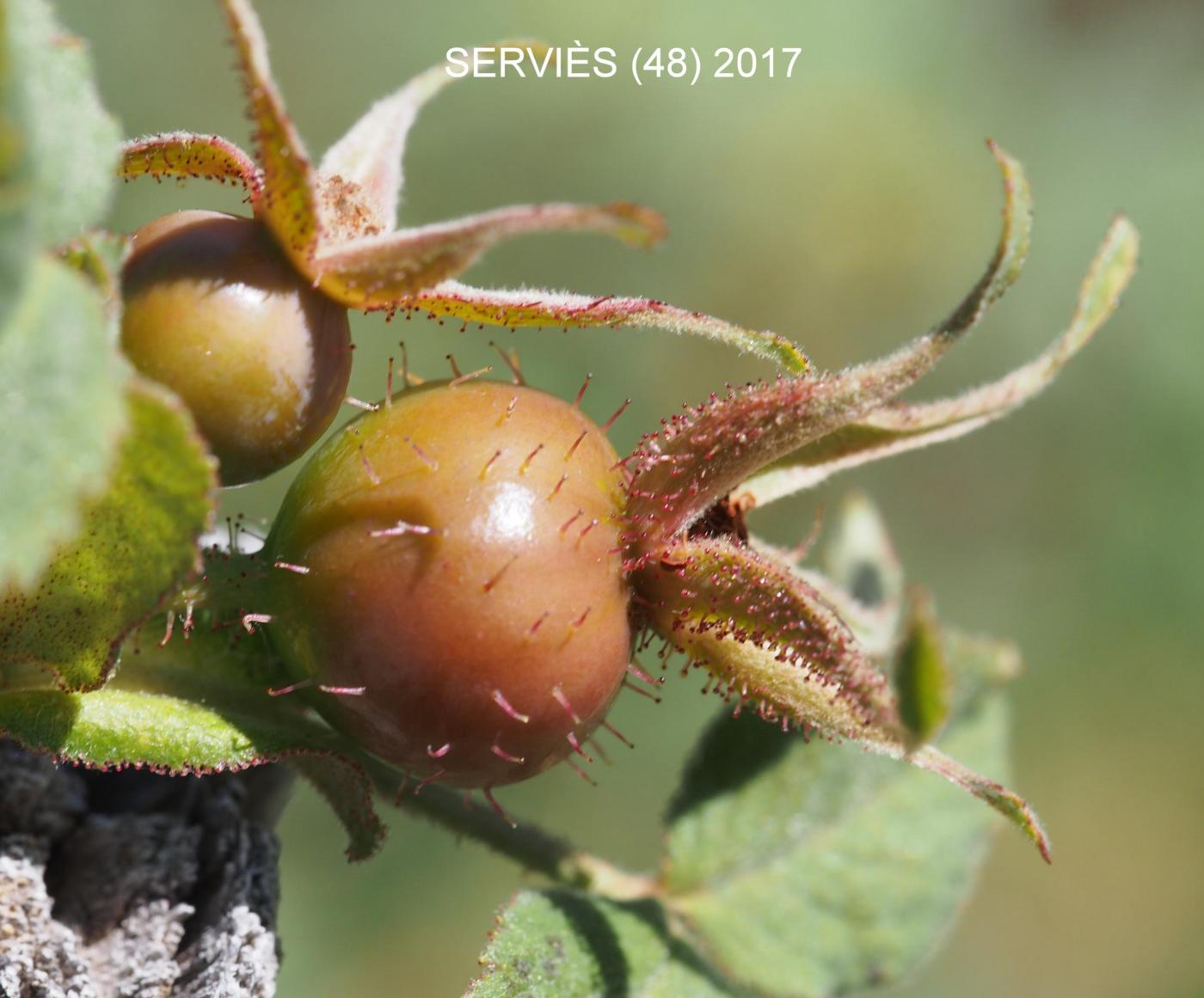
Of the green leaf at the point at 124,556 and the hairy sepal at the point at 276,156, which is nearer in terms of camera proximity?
the green leaf at the point at 124,556

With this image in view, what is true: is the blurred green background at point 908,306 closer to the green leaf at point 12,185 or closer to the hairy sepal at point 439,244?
the hairy sepal at point 439,244

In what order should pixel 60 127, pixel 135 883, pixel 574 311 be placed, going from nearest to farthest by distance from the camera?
pixel 60 127 < pixel 574 311 < pixel 135 883

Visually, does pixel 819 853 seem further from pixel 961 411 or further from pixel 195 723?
pixel 195 723

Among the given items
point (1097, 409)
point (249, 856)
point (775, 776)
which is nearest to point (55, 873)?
point (249, 856)

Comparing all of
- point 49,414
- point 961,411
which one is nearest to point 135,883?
point 49,414

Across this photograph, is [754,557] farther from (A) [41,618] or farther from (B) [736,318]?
(B) [736,318]

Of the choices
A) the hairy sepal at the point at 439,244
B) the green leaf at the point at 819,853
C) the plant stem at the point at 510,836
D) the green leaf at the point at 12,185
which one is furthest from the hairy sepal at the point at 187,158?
the green leaf at the point at 819,853
